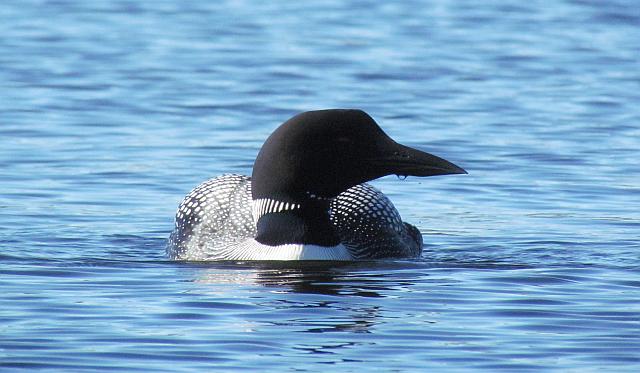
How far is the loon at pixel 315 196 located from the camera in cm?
870

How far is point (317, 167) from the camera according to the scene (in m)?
8.74

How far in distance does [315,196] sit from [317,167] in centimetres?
17

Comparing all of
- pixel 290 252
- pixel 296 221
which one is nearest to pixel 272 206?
pixel 296 221

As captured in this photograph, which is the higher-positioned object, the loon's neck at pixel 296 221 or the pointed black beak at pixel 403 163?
the pointed black beak at pixel 403 163

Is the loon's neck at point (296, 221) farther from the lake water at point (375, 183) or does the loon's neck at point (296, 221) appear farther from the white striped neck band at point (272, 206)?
the lake water at point (375, 183)

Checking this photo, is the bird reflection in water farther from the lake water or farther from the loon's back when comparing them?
the loon's back

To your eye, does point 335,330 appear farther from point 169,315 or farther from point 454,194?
Answer: point 454,194

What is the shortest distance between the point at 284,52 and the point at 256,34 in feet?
4.01

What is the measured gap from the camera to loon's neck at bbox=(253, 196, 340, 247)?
8852 mm

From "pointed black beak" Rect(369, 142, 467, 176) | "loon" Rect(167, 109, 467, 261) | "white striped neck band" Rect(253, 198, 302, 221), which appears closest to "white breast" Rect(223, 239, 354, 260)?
"loon" Rect(167, 109, 467, 261)

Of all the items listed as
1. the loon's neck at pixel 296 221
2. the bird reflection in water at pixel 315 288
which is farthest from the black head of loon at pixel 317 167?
the bird reflection in water at pixel 315 288

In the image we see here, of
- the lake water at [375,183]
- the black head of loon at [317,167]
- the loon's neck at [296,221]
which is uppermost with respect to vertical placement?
the black head of loon at [317,167]

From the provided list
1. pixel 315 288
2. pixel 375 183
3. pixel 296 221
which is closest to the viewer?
pixel 315 288

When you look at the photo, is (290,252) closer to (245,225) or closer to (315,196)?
(315,196)
